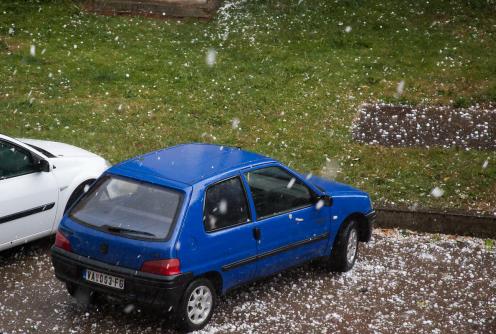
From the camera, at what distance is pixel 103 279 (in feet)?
21.5

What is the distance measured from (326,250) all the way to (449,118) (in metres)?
5.35

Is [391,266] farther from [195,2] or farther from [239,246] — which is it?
[195,2]

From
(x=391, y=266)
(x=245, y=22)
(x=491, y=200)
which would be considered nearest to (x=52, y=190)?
(x=391, y=266)

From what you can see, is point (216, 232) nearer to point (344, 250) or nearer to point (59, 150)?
point (344, 250)

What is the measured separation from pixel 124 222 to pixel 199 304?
960 millimetres

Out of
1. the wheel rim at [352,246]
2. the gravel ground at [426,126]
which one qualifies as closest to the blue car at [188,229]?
the wheel rim at [352,246]

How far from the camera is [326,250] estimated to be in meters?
8.08

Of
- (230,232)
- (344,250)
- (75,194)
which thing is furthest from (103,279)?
(344,250)

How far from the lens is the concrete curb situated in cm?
948

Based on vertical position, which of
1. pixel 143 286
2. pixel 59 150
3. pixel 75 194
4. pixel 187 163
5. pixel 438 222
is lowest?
pixel 438 222

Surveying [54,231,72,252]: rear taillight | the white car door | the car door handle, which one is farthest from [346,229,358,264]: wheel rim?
the white car door

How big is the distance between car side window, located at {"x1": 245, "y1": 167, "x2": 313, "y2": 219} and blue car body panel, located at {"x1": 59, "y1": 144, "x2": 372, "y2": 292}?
6 centimetres

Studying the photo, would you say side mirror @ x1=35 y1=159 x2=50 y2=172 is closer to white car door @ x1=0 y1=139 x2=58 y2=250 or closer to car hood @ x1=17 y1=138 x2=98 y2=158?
white car door @ x1=0 y1=139 x2=58 y2=250

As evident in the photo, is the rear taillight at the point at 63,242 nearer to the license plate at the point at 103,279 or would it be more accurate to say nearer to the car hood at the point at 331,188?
the license plate at the point at 103,279
